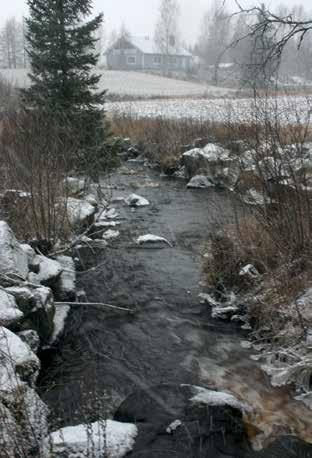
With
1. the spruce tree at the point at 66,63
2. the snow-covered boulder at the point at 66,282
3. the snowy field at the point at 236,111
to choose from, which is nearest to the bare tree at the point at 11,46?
the snowy field at the point at 236,111

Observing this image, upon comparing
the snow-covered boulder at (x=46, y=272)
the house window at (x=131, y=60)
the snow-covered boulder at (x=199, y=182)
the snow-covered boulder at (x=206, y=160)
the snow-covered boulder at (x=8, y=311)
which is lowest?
the snow-covered boulder at (x=46, y=272)

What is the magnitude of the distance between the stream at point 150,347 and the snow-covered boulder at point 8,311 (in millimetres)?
697

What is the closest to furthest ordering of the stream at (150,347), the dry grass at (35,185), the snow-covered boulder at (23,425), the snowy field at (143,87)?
1. the snow-covered boulder at (23,425)
2. the stream at (150,347)
3. the dry grass at (35,185)
4. the snowy field at (143,87)

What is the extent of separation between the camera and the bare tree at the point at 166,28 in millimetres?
69125

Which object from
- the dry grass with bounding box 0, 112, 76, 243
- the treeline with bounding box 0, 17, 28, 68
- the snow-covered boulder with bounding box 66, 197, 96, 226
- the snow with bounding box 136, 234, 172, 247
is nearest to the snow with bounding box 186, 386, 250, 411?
the dry grass with bounding box 0, 112, 76, 243

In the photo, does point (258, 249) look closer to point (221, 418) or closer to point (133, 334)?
point (133, 334)

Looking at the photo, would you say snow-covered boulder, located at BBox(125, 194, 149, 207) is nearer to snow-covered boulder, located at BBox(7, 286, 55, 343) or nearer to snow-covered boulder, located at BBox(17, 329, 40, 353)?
snow-covered boulder, located at BBox(7, 286, 55, 343)

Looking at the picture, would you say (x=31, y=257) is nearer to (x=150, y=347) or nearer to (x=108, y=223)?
(x=150, y=347)

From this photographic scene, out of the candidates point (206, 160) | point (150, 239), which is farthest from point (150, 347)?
point (206, 160)

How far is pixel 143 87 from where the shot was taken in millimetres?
42969

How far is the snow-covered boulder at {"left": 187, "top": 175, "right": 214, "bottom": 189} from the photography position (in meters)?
13.3

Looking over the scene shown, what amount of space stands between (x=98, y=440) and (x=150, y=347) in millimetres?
2028

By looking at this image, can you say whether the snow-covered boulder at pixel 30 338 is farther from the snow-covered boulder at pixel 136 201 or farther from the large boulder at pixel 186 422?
the snow-covered boulder at pixel 136 201

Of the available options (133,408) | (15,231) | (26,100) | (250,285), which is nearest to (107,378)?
(133,408)
